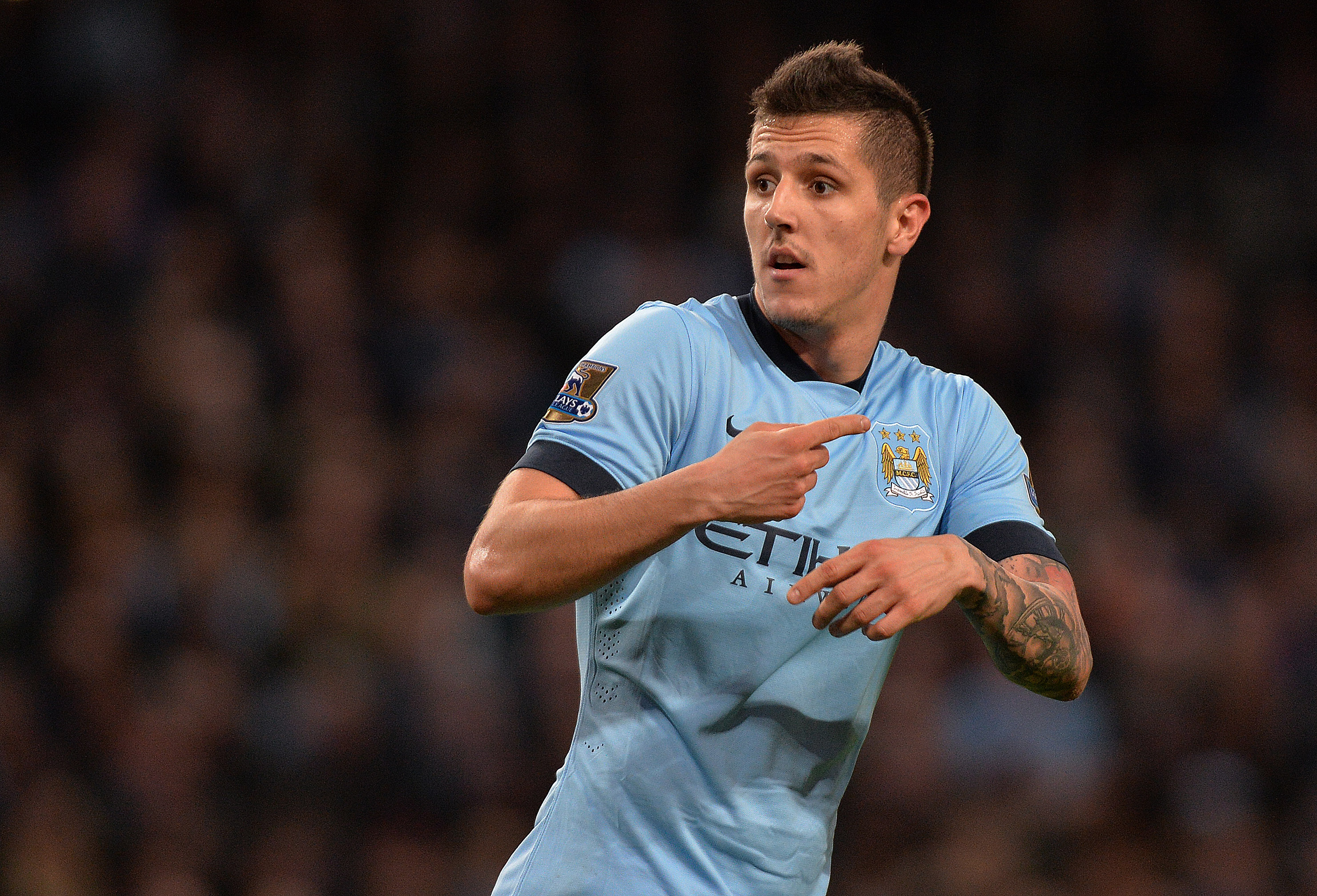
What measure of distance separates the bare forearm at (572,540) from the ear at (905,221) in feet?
3.55

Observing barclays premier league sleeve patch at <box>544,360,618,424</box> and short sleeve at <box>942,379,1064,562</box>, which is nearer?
barclays premier league sleeve patch at <box>544,360,618,424</box>

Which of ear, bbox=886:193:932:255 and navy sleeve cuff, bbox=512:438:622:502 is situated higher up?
ear, bbox=886:193:932:255

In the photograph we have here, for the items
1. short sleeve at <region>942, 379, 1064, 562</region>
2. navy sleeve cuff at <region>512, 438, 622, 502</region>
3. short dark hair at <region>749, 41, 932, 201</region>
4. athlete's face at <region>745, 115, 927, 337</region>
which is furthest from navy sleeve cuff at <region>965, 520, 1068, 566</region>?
navy sleeve cuff at <region>512, 438, 622, 502</region>

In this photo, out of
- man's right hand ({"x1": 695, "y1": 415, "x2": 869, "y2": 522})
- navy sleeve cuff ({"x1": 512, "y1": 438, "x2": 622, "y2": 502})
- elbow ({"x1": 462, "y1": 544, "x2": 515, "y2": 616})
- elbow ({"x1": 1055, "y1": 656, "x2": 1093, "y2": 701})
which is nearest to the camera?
man's right hand ({"x1": 695, "y1": 415, "x2": 869, "y2": 522})

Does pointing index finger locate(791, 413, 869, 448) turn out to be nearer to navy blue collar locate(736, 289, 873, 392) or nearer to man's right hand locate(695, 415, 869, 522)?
man's right hand locate(695, 415, 869, 522)

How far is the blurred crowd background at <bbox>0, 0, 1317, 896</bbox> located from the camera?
615 cm

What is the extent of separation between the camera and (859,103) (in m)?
3.00

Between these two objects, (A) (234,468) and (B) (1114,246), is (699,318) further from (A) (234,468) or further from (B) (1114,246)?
(B) (1114,246)

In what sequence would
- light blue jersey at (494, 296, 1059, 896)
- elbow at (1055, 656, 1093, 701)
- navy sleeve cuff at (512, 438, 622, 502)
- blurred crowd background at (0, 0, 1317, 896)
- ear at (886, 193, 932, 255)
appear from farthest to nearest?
1. blurred crowd background at (0, 0, 1317, 896)
2. ear at (886, 193, 932, 255)
3. elbow at (1055, 656, 1093, 701)
4. light blue jersey at (494, 296, 1059, 896)
5. navy sleeve cuff at (512, 438, 622, 502)

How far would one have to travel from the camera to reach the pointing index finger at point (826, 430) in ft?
7.60

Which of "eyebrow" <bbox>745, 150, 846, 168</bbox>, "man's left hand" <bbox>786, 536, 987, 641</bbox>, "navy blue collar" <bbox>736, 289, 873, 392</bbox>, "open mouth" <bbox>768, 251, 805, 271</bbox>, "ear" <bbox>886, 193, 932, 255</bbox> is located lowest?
"man's left hand" <bbox>786, 536, 987, 641</bbox>

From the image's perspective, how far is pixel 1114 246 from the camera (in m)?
8.16

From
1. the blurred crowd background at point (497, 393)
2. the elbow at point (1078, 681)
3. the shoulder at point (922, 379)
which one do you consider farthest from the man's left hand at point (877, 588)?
the blurred crowd background at point (497, 393)

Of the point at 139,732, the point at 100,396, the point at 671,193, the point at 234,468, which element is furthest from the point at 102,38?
the point at 139,732
